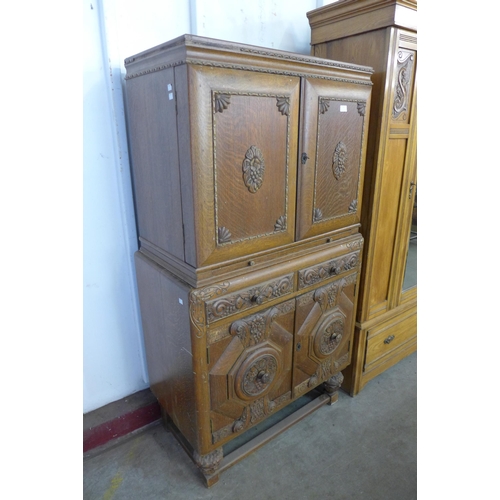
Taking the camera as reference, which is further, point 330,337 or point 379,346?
point 379,346

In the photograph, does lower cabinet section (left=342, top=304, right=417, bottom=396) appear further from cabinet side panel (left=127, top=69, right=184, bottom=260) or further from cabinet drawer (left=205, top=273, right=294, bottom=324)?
cabinet side panel (left=127, top=69, right=184, bottom=260)

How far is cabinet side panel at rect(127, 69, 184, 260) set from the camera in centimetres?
119

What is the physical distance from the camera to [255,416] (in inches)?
61.3

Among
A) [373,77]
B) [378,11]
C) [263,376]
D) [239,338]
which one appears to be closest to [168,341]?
[239,338]

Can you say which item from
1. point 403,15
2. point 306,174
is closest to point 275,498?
point 306,174

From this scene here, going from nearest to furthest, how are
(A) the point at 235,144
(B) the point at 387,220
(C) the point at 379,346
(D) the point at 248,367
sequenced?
(A) the point at 235,144
(D) the point at 248,367
(B) the point at 387,220
(C) the point at 379,346

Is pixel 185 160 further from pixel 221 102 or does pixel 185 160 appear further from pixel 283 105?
pixel 283 105

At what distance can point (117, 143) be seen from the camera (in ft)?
5.03

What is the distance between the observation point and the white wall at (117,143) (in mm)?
1434

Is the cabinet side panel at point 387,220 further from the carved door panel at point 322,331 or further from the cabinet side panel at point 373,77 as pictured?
the carved door panel at point 322,331

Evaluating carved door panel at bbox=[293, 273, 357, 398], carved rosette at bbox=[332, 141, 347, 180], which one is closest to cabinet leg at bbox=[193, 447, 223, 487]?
carved door panel at bbox=[293, 273, 357, 398]

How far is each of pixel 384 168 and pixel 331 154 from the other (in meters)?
0.41

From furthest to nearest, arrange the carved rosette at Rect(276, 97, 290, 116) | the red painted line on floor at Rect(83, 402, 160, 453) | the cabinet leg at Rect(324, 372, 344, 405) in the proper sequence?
1. the cabinet leg at Rect(324, 372, 344, 405)
2. the red painted line on floor at Rect(83, 402, 160, 453)
3. the carved rosette at Rect(276, 97, 290, 116)
